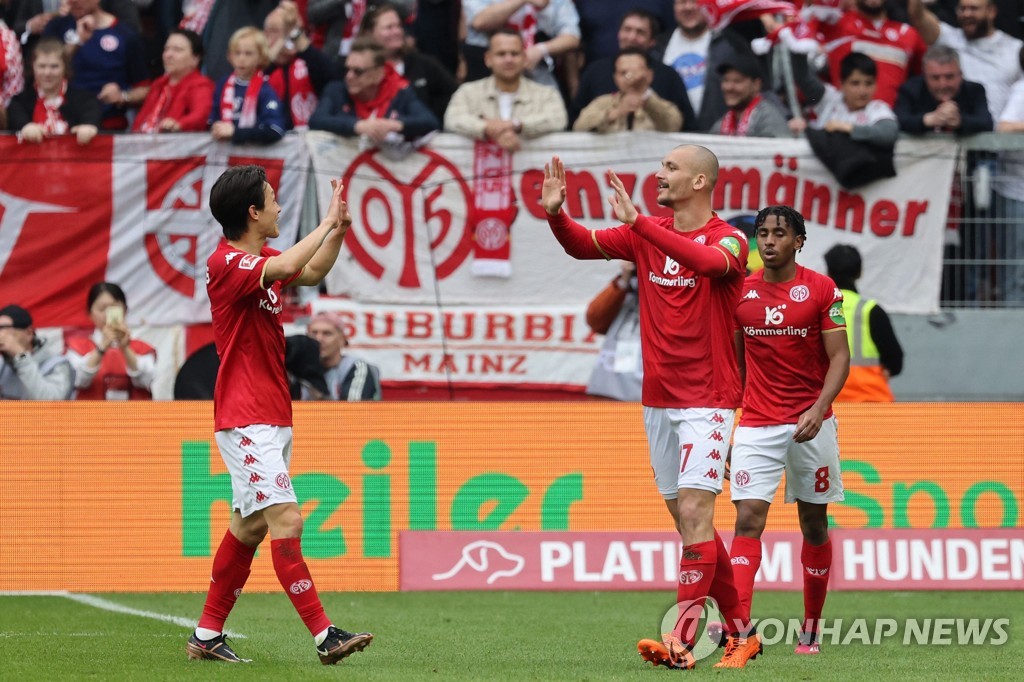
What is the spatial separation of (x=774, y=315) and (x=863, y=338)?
337 centimetres

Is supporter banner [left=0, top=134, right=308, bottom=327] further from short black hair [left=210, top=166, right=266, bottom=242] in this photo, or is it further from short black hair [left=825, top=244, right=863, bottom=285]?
short black hair [left=210, top=166, right=266, bottom=242]

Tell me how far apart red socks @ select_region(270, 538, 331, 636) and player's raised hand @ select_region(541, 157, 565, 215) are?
1905mm

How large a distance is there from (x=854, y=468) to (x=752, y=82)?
13.1 ft

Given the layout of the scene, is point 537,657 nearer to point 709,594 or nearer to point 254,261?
point 709,594

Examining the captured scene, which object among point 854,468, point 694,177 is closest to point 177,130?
point 854,468

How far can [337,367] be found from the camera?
488 inches

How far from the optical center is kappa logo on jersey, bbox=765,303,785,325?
26.0 feet

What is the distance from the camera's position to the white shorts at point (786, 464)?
789 cm

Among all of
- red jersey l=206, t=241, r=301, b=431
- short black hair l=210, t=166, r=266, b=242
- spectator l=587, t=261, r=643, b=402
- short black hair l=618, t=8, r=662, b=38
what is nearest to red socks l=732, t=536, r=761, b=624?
red jersey l=206, t=241, r=301, b=431

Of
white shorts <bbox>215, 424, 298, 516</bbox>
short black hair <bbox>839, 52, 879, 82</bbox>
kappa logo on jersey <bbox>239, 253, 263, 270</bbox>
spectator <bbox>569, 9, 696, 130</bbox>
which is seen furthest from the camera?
spectator <bbox>569, 9, 696, 130</bbox>

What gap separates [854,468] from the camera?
11.6 m

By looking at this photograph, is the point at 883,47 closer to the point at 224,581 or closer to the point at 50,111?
the point at 50,111

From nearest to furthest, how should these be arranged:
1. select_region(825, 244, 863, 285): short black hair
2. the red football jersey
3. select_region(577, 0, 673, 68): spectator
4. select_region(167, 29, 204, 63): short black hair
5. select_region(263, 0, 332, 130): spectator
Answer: the red football jersey, select_region(825, 244, 863, 285): short black hair, select_region(167, 29, 204, 63): short black hair, select_region(263, 0, 332, 130): spectator, select_region(577, 0, 673, 68): spectator

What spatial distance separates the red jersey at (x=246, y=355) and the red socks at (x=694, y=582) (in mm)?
1973
